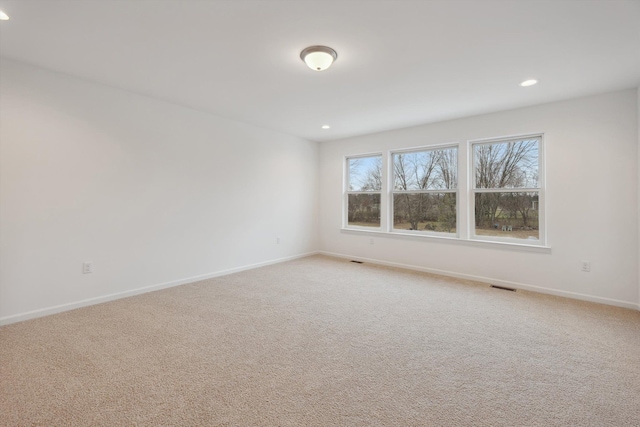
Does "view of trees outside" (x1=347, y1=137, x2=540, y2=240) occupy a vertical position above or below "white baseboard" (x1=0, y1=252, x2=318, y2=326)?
above

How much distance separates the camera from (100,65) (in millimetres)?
2723

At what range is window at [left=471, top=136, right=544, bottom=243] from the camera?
3857 millimetres

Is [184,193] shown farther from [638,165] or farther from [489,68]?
[638,165]

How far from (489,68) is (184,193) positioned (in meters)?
3.86

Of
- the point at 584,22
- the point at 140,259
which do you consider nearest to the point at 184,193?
the point at 140,259

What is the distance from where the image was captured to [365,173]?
5633 millimetres

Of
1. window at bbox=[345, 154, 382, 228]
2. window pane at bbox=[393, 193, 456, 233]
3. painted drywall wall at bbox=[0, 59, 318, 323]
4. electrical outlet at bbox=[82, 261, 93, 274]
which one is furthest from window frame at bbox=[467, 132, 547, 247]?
electrical outlet at bbox=[82, 261, 93, 274]

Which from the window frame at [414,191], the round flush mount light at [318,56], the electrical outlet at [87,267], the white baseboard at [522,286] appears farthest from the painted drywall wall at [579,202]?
the electrical outlet at [87,267]

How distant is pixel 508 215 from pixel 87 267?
5356mm

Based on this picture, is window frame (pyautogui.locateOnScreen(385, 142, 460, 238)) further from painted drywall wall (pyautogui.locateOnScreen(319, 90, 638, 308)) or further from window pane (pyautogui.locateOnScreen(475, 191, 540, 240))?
window pane (pyautogui.locateOnScreen(475, 191, 540, 240))

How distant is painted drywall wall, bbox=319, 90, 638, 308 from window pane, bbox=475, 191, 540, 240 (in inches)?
9.4

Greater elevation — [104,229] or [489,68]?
[489,68]

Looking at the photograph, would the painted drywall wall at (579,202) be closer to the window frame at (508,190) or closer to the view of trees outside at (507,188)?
the window frame at (508,190)

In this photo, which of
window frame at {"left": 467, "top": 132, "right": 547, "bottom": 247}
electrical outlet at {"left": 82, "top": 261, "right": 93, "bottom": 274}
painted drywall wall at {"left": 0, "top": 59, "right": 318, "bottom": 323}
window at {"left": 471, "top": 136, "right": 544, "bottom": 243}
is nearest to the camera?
painted drywall wall at {"left": 0, "top": 59, "right": 318, "bottom": 323}
